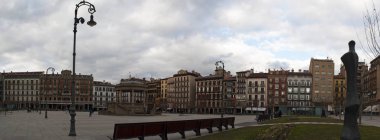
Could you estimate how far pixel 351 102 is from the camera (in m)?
11.9

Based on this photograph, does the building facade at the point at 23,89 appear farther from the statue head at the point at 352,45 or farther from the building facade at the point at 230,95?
the statue head at the point at 352,45

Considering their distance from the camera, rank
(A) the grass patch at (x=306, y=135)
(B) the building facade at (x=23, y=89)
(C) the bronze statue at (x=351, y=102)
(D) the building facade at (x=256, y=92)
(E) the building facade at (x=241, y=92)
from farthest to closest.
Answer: (B) the building facade at (x=23, y=89), (E) the building facade at (x=241, y=92), (D) the building facade at (x=256, y=92), (A) the grass patch at (x=306, y=135), (C) the bronze statue at (x=351, y=102)

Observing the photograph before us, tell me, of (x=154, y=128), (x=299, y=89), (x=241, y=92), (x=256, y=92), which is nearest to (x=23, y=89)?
(x=241, y=92)

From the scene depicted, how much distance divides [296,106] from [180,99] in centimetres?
5013

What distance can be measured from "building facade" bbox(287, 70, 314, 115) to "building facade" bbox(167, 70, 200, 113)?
40.0 meters

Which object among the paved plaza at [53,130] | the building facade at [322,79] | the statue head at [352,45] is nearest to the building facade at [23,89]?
the building facade at [322,79]

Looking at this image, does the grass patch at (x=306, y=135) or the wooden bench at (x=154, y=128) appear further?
the grass patch at (x=306, y=135)

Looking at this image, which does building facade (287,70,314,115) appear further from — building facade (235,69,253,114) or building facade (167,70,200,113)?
building facade (167,70,200,113)

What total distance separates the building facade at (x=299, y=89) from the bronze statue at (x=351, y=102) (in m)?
148

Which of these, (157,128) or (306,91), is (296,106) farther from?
(157,128)

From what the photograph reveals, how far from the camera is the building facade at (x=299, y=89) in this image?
517ft

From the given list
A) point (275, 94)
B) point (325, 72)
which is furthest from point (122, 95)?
point (325, 72)

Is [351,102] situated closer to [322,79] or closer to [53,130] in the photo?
[53,130]

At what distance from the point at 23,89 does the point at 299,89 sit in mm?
110342
